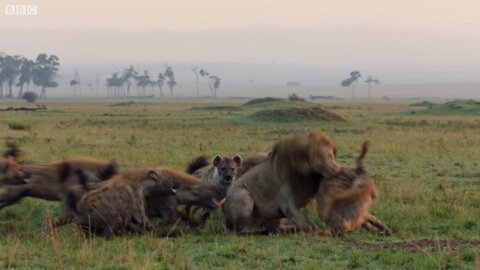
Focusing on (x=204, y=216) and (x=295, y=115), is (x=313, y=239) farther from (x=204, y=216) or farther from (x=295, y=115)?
(x=295, y=115)

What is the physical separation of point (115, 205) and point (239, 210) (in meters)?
1.59

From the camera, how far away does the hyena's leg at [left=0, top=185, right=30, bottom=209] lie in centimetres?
1008

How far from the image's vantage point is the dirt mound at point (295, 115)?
36781 mm

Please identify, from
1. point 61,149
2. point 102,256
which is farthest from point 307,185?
point 61,149

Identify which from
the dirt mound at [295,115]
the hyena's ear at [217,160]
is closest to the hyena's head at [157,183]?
the hyena's ear at [217,160]

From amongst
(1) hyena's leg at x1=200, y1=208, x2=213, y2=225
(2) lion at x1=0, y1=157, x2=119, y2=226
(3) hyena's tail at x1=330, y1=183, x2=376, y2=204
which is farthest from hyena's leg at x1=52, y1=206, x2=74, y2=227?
(3) hyena's tail at x1=330, y1=183, x2=376, y2=204

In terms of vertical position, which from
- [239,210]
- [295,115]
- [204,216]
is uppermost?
[239,210]

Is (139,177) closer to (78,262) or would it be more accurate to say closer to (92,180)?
(92,180)

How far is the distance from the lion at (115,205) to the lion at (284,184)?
1.09 meters

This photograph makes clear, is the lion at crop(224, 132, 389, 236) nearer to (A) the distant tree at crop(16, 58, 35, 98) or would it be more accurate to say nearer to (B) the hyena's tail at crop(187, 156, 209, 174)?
(B) the hyena's tail at crop(187, 156, 209, 174)

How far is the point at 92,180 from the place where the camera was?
1022 centimetres

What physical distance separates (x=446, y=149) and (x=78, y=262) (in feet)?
53.4

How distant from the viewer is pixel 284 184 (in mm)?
→ 9367

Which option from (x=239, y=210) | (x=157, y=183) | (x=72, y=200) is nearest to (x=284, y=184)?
(x=239, y=210)
